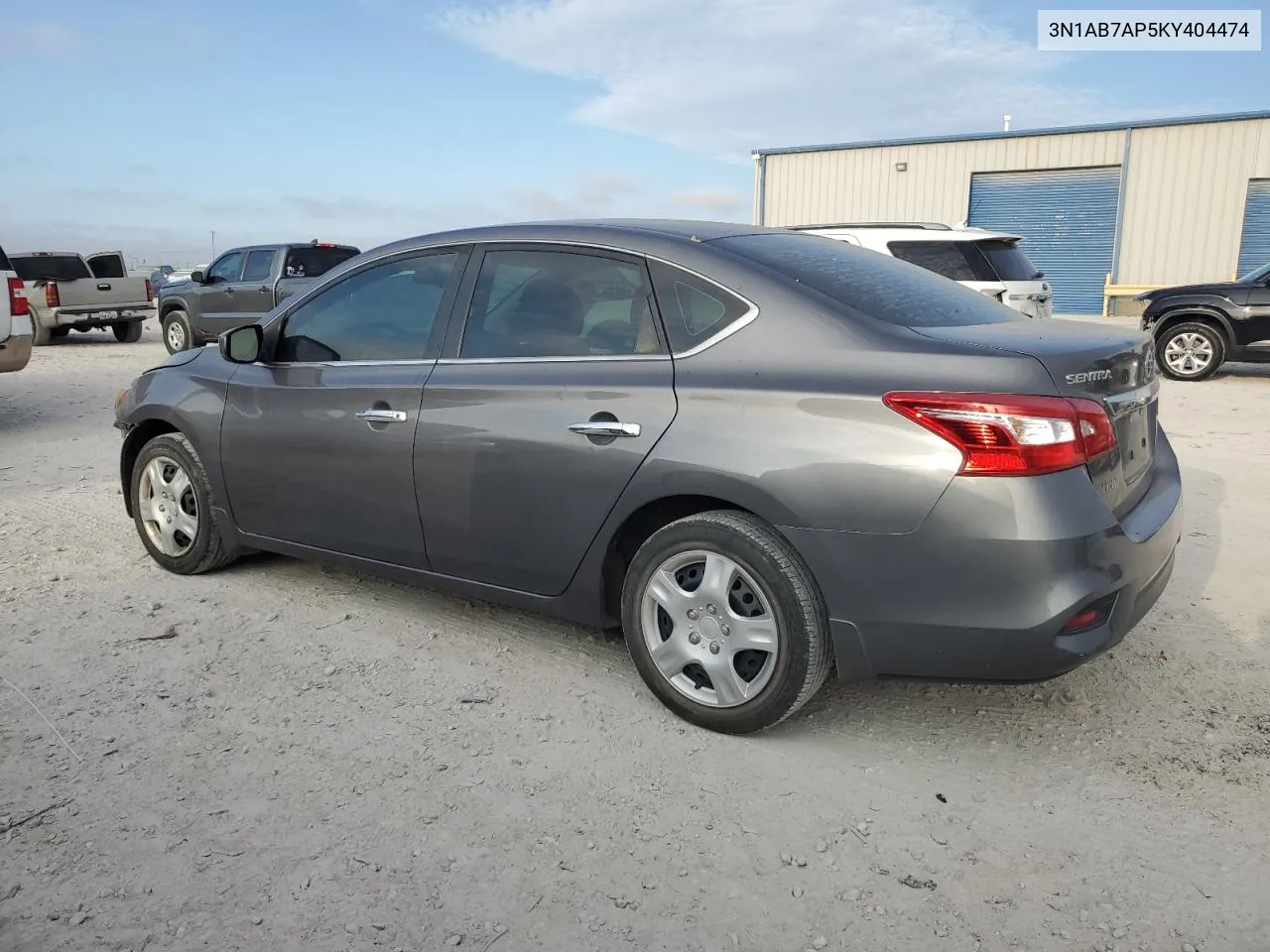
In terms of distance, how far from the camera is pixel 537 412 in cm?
337

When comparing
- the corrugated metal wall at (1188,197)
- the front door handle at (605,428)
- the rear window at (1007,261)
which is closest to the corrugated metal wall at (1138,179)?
the corrugated metal wall at (1188,197)

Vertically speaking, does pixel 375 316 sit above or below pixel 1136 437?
above

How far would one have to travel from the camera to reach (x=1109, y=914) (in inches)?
90.7

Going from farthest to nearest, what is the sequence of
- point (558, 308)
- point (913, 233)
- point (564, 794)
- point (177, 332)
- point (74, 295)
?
point (74, 295) < point (177, 332) < point (913, 233) < point (558, 308) < point (564, 794)

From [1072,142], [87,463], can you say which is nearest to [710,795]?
[87,463]

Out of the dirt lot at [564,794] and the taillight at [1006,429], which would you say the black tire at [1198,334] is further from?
the taillight at [1006,429]

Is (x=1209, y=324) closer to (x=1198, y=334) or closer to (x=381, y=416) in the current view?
(x=1198, y=334)

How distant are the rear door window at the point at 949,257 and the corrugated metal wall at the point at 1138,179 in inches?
481

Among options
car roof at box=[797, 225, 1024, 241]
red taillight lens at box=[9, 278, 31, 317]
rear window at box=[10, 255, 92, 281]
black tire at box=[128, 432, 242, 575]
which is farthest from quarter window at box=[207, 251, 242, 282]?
black tire at box=[128, 432, 242, 575]

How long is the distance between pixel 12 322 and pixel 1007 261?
9.47m

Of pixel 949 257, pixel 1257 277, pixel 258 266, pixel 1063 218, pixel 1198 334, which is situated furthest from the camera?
pixel 1063 218

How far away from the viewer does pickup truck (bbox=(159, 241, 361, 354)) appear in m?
14.7

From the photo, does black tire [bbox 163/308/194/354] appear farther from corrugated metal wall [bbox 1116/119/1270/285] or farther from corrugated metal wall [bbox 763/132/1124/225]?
corrugated metal wall [bbox 1116/119/1270/285]

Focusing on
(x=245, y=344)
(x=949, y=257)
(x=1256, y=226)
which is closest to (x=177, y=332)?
(x=949, y=257)
